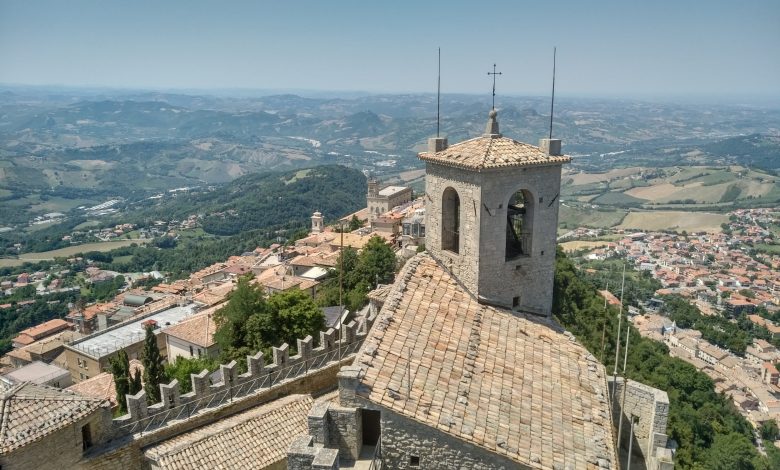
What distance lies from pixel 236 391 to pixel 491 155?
10.3 metres

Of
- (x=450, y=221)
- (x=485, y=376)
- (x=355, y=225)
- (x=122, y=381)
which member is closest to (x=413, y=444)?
(x=485, y=376)

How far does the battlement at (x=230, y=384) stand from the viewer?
48.5 feet

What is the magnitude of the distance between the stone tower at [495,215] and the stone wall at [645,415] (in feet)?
10.4

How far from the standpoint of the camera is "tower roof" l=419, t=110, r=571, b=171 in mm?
14828

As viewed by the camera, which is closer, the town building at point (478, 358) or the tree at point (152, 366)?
the town building at point (478, 358)

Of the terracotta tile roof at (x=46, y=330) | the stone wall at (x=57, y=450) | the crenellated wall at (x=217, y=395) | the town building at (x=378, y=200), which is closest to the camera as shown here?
the stone wall at (x=57, y=450)

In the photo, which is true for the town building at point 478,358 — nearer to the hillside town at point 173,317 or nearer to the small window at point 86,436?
the hillside town at point 173,317

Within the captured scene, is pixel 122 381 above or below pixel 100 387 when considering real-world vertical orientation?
above

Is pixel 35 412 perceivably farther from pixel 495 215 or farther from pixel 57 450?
pixel 495 215

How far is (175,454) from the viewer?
1421cm

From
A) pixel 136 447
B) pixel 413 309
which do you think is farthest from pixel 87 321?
pixel 413 309

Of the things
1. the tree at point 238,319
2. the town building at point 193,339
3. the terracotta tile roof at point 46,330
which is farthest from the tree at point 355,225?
the tree at point 238,319

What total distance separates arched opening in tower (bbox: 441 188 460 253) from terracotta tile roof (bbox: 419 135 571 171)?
3.76 feet

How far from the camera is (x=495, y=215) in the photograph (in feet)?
49.5
